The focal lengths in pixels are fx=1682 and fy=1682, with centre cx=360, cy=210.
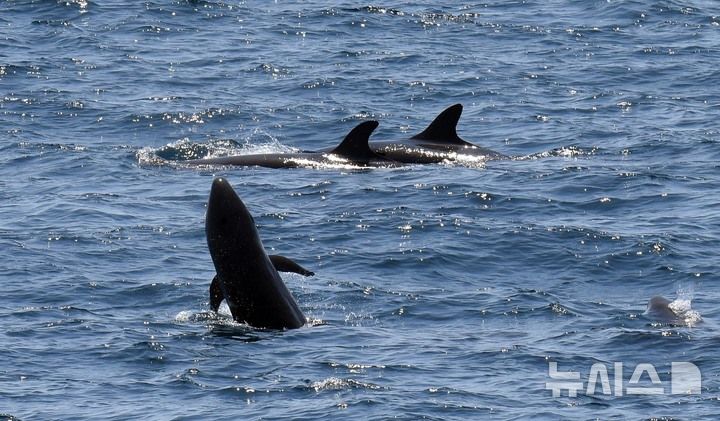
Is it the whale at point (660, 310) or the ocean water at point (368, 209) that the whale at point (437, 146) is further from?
the whale at point (660, 310)

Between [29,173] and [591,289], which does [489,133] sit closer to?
[29,173]

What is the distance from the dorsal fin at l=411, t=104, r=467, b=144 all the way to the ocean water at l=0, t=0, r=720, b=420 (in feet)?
2.81

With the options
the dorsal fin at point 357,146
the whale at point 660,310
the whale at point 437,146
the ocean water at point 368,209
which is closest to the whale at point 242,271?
the ocean water at point 368,209

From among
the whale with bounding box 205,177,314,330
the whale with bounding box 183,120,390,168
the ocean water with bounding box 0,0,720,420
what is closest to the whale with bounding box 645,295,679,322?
the ocean water with bounding box 0,0,720,420

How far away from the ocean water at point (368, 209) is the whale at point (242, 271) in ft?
1.25

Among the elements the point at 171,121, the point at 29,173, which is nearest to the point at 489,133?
the point at 171,121

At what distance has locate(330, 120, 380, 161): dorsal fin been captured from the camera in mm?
27359

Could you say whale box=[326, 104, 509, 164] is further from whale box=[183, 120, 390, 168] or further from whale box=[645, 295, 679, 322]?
whale box=[645, 295, 679, 322]

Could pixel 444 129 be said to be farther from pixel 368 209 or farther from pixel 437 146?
pixel 368 209

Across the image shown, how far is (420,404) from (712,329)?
160 inches

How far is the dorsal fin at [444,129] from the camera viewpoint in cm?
2830

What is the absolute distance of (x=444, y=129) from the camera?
28.5 m

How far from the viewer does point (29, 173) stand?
1070 inches

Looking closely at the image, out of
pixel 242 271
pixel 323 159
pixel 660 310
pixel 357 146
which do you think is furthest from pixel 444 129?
pixel 242 271
